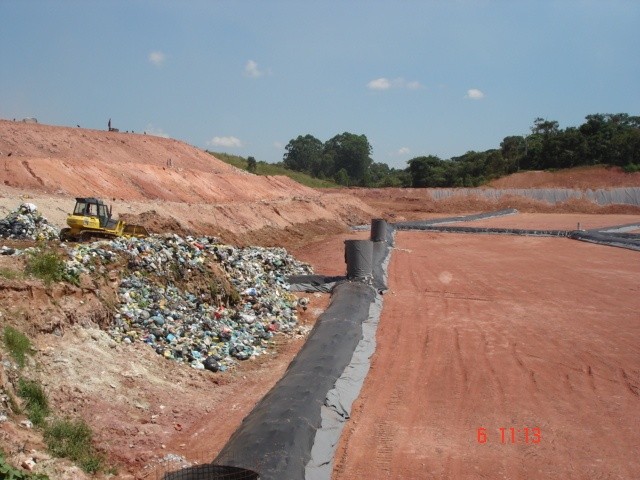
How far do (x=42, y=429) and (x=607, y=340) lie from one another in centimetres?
976

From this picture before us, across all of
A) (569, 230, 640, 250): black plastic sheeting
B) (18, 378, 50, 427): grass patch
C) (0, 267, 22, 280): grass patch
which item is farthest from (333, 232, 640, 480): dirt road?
(569, 230, 640, 250): black plastic sheeting

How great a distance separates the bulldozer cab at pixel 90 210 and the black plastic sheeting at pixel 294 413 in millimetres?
7775

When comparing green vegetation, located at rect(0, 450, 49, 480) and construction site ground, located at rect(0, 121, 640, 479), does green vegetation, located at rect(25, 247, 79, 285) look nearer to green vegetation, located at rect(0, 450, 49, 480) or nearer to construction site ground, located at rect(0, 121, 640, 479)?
construction site ground, located at rect(0, 121, 640, 479)

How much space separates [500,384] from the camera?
338 inches

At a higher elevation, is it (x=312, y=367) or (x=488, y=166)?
(x=488, y=166)

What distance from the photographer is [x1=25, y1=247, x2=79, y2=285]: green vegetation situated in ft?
27.4

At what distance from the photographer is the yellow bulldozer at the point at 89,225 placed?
1446 cm

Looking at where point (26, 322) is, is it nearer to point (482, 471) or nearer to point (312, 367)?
point (312, 367)

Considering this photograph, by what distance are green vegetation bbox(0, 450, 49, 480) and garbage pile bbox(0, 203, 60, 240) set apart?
31.9ft

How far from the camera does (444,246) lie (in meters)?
25.9

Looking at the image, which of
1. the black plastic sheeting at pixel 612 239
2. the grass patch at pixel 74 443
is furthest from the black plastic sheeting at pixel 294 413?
the black plastic sheeting at pixel 612 239

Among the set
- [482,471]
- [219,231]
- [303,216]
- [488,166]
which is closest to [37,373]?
[482,471]

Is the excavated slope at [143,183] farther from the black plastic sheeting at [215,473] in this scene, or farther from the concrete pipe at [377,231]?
the black plastic sheeting at [215,473]

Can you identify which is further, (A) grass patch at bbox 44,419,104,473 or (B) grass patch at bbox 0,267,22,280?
(B) grass patch at bbox 0,267,22,280
